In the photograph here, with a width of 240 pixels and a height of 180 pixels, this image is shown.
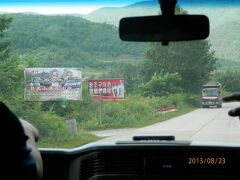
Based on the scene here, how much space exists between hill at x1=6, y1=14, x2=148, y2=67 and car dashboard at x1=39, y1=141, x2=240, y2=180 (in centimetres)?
205

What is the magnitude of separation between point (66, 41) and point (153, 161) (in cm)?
262

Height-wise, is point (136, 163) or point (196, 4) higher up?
point (196, 4)

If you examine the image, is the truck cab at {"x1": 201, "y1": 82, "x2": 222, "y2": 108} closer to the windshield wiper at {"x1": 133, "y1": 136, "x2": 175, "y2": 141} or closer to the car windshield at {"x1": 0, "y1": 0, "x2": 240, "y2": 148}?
the car windshield at {"x1": 0, "y1": 0, "x2": 240, "y2": 148}

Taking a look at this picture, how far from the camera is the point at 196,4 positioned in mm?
3943

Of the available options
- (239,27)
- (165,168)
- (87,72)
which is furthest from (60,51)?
(165,168)

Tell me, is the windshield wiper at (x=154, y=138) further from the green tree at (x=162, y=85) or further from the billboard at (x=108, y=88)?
the billboard at (x=108, y=88)

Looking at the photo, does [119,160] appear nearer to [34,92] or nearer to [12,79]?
[34,92]

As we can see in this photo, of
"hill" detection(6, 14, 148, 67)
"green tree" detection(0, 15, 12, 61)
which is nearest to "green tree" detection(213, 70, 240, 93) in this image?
"hill" detection(6, 14, 148, 67)

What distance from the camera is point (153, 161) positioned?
299 cm

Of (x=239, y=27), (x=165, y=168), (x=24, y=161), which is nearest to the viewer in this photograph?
(x=24, y=161)

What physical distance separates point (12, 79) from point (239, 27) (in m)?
3.43

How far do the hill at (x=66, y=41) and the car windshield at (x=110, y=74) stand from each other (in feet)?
0.04

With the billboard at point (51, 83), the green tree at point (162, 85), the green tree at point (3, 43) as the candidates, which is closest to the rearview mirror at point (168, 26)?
the billboard at point (51, 83)

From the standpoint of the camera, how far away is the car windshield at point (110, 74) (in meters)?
4.38
